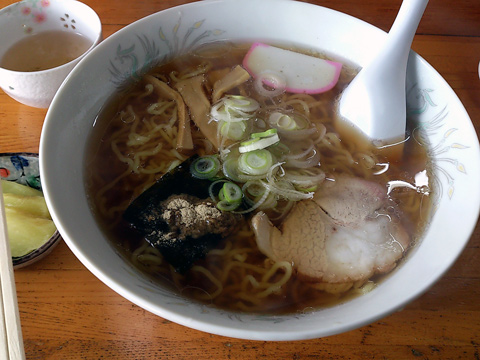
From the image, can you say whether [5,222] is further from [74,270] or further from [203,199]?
[203,199]

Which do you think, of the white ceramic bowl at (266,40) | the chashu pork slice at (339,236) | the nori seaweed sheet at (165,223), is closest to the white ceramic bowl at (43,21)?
the white ceramic bowl at (266,40)

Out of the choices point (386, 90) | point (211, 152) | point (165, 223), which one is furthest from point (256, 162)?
point (386, 90)

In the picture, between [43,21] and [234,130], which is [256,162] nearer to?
[234,130]

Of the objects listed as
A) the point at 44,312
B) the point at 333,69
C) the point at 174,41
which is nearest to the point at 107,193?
the point at 44,312

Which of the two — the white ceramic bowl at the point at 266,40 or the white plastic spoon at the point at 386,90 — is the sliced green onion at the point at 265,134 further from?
the white ceramic bowl at the point at 266,40

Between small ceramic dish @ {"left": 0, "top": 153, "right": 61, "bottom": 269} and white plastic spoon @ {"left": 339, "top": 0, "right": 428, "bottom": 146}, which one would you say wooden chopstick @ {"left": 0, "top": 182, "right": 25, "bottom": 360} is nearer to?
small ceramic dish @ {"left": 0, "top": 153, "right": 61, "bottom": 269}

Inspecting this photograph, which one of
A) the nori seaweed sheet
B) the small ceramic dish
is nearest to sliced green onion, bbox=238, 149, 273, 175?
the nori seaweed sheet
